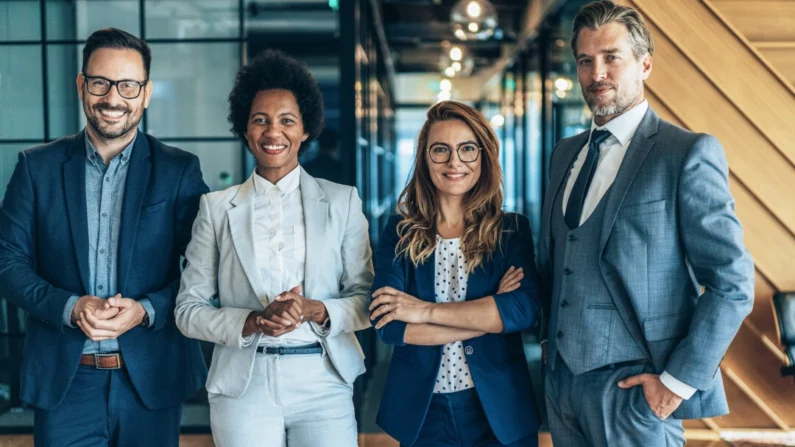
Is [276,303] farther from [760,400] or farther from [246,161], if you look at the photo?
[760,400]

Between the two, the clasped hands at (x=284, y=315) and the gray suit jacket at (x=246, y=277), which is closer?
the clasped hands at (x=284, y=315)

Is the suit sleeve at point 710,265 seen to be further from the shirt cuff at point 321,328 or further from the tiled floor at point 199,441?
the tiled floor at point 199,441

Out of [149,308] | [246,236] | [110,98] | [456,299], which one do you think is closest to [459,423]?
[456,299]

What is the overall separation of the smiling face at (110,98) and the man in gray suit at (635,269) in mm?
1386

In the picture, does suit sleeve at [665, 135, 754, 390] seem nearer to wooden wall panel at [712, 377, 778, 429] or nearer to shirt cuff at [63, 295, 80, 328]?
shirt cuff at [63, 295, 80, 328]

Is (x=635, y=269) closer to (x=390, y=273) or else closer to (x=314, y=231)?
(x=390, y=273)

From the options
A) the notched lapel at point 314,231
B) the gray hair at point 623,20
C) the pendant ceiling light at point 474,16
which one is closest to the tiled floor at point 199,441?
the notched lapel at point 314,231

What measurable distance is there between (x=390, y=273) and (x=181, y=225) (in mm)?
742

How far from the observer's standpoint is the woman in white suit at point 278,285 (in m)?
2.05

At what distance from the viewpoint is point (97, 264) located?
2.23 metres

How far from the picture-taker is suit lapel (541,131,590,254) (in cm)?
223

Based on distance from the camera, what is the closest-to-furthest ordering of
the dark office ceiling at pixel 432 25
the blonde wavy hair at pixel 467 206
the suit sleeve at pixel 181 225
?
the blonde wavy hair at pixel 467 206
the suit sleeve at pixel 181 225
the dark office ceiling at pixel 432 25

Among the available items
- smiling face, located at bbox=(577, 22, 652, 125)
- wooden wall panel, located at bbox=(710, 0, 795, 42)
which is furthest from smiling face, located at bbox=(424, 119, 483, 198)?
wooden wall panel, located at bbox=(710, 0, 795, 42)

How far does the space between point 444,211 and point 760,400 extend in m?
3.02
